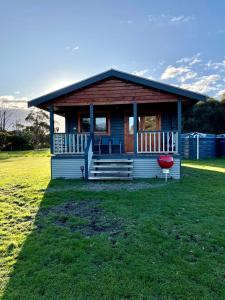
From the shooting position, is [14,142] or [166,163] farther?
[14,142]

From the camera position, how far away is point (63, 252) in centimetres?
353

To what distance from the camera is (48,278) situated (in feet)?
9.64

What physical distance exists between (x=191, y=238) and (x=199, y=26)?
16.6m

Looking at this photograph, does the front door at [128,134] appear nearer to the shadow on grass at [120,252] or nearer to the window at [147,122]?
the window at [147,122]

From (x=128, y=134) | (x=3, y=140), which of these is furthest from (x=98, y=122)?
(x=3, y=140)

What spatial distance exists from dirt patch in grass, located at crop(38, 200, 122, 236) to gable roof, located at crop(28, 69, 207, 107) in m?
5.02

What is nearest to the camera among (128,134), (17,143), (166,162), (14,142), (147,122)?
(166,162)

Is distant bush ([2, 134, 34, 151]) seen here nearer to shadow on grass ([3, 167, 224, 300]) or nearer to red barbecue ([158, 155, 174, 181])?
red barbecue ([158, 155, 174, 181])

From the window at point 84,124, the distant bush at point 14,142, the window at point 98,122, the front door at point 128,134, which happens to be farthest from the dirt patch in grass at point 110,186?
the distant bush at point 14,142

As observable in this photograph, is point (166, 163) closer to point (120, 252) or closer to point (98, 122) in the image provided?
point (98, 122)

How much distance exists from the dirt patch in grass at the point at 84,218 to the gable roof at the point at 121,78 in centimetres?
502

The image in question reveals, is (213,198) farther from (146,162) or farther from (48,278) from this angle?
(48,278)

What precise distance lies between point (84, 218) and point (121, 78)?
241 inches

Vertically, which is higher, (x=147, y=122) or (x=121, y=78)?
(x=121, y=78)
